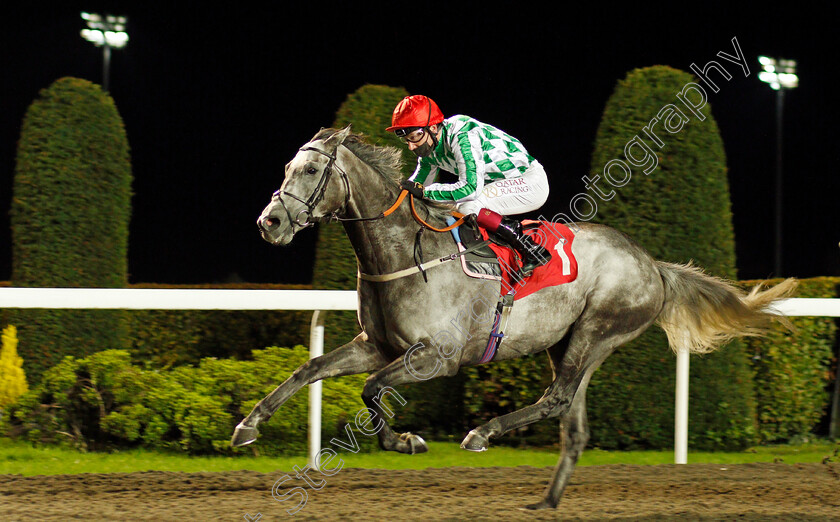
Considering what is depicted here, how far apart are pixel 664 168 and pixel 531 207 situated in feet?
5.28

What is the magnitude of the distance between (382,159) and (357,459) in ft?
6.40

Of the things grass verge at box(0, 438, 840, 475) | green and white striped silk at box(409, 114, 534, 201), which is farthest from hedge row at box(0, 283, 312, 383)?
green and white striped silk at box(409, 114, 534, 201)

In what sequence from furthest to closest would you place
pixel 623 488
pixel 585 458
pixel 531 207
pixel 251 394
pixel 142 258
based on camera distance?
1. pixel 142 258
2. pixel 585 458
3. pixel 251 394
4. pixel 623 488
5. pixel 531 207

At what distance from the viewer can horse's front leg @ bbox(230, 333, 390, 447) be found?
3199 millimetres

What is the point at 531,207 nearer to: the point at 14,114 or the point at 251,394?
the point at 251,394

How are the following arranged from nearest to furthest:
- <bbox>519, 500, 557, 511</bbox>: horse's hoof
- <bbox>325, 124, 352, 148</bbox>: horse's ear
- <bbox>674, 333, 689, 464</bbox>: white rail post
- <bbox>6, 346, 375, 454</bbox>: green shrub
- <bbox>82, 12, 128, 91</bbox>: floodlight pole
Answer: <bbox>325, 124, 352, 148</bbox>: horse's ear → <bbox>519, 500, 557, 511</bbox>: horse's hoof → <bbox>6, 346, 375, 454</bbox>: green shrub → <bbox>674, 333, 689, 464</bbox>: white rail post → <bbox>82, 12, 128, 91</bbox>: floodlight pole

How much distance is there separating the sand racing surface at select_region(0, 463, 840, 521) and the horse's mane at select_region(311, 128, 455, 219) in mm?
1280

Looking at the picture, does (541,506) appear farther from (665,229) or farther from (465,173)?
(665,229)

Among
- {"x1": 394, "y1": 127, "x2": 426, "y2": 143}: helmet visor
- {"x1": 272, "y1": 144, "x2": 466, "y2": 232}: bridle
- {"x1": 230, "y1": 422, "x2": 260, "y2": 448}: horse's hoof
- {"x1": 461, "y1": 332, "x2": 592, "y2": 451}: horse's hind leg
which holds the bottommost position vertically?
{"x1": 230, "y1": 422, "x2": 260, "y2": 448}: horse's hoof

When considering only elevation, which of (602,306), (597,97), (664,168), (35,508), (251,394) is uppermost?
(597,97)

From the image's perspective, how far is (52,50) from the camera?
55.0 ft

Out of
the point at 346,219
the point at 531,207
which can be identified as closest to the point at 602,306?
the point at 531,207

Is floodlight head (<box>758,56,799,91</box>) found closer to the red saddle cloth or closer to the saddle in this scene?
the red saddle cloth

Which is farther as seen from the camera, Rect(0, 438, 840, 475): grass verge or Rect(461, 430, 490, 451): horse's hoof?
Rect(0, 438, 840, 475): grass verge
